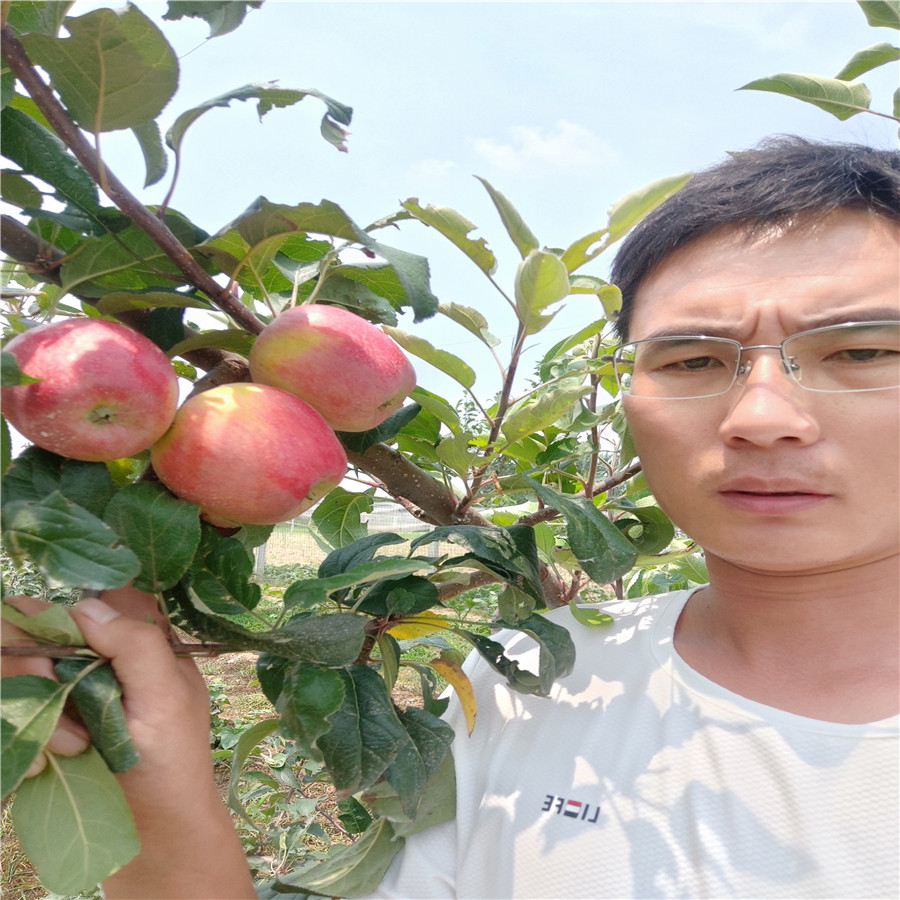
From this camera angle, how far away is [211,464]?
0.52 m

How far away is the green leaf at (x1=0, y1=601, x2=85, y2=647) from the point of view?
464mm

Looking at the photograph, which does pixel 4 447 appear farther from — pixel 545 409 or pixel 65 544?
pixel 545 409

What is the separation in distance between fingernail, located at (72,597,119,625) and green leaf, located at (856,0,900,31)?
1002mm

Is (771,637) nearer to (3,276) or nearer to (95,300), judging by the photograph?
(95,300)

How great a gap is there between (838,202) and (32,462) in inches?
30.7

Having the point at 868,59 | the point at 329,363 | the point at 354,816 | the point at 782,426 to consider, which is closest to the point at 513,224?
the point at 329,363

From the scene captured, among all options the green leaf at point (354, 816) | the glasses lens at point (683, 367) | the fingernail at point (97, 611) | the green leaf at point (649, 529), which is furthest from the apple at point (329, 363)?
the green leaf at point (354, 816)

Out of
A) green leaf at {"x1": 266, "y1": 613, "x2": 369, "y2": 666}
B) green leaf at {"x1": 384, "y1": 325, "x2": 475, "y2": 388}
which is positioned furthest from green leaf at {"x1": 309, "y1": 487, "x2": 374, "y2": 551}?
green leaf at {"x1": 266, "y1": 613, "x2": 369, "y2": 666}

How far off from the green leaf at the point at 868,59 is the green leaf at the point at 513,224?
59 cm

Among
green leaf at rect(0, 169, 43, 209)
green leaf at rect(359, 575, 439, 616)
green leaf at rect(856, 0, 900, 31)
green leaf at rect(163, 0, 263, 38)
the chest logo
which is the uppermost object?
green leaf at rect(856, 0, 900, 31)

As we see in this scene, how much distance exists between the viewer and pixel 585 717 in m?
0.80

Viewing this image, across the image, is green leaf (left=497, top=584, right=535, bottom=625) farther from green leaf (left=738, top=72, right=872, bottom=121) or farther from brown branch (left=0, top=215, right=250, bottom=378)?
green leaf (left=738, top=72, right=872, bottom=121)

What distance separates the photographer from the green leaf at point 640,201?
605 millimetres

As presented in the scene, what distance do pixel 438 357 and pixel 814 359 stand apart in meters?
0.39
